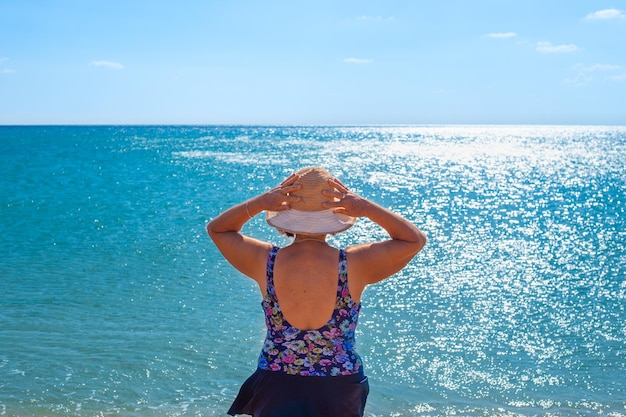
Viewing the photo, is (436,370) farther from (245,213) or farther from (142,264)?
(142,264)

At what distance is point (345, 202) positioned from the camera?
309cm

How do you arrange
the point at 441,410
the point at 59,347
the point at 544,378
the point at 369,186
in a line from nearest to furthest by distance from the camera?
1. the point at 441,410
2. the point at 544,378
3. the point at 59,347
4. the point at 369,186

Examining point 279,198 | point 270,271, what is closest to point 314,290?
point 270,271

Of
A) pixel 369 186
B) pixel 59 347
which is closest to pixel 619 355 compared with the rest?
Result: pixel 59 347

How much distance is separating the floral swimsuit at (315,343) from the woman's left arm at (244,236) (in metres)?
0.08

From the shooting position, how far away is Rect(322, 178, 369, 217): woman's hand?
3076 millimetres

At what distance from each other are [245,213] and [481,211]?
2431cm

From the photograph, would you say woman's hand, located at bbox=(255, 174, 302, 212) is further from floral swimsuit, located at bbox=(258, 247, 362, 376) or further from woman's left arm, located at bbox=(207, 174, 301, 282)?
floral swimsuit, located at bbox=(258, 247, 362, 376)

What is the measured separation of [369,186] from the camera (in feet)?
132

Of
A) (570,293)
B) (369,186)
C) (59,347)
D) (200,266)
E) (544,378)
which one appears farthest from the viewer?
(369,186)

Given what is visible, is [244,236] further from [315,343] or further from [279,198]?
[315,343]

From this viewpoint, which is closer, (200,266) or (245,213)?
(245,213)

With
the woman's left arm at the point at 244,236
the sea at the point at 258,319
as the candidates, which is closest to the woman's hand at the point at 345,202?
the woman's left arm at the point at 244,236

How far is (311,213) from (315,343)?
59 cm
